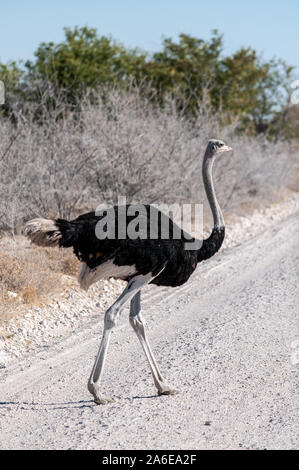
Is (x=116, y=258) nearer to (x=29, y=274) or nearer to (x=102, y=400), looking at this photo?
(x=102, y=400)

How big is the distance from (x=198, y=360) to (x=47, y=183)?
14.1ft

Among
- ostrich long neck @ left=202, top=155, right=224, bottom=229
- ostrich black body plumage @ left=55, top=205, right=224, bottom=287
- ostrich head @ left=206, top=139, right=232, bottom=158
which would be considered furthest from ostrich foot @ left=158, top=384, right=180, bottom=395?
ostrich head @ left=206, top=139, right=232, bottom=158

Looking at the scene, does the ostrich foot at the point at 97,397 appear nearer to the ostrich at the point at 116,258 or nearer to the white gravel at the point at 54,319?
the ostrich at the point at 116,258

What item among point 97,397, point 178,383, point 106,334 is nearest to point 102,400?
point 97,397

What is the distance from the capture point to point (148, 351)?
15.9 feet

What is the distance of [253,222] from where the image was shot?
13664 millimetres

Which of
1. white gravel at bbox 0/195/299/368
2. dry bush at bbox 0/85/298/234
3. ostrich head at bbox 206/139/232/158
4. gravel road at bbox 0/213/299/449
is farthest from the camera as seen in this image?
dry bush at bbox 0/85/298/234

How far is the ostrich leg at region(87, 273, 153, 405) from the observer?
15.1 ft

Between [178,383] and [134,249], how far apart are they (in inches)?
45.5

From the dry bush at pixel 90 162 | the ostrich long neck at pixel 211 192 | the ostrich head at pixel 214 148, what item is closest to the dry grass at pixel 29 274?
the dry bush at pixel 90 162

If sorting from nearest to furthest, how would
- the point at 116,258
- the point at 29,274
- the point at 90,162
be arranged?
the point at 116,258
the point at 29,274
the point at 90,162

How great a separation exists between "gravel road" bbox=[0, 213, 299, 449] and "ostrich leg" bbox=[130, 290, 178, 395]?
0.23 feet

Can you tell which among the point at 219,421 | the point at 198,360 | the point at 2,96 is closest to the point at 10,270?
the point at 198,360

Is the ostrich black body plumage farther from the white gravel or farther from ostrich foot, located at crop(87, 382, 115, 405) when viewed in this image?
the white gravel
